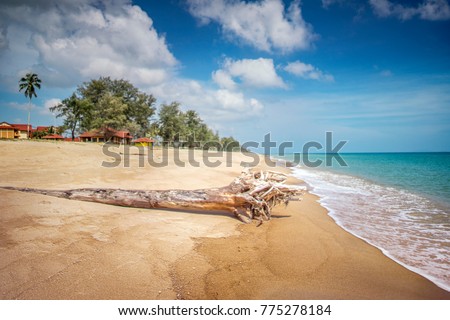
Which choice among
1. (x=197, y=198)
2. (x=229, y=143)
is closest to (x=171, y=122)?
(x=229, y=143)

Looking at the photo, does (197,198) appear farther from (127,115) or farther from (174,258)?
(127,115)

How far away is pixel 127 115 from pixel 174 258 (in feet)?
199

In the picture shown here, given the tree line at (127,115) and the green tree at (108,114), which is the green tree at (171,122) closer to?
the tree line at (127,115)

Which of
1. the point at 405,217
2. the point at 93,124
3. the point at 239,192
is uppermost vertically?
the point at 93,124

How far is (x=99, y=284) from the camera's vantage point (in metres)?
3.04

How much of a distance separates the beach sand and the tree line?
4623cm

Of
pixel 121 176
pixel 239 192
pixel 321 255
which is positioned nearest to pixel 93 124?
pixel 121 176

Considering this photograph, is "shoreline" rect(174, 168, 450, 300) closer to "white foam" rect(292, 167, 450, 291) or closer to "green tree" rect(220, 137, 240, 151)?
"white foam" rect(292, 167, 450, 291)

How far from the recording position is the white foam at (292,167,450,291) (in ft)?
15.5

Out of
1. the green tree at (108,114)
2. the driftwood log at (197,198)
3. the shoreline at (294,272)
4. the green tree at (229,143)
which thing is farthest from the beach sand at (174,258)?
the green tree at (229,143)

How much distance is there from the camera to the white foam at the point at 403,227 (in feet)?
15.5

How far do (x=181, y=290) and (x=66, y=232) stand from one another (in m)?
2.88

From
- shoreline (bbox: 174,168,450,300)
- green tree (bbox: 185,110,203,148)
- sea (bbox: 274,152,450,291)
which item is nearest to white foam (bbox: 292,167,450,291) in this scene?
sea (bbox: 274,152,450,291)
